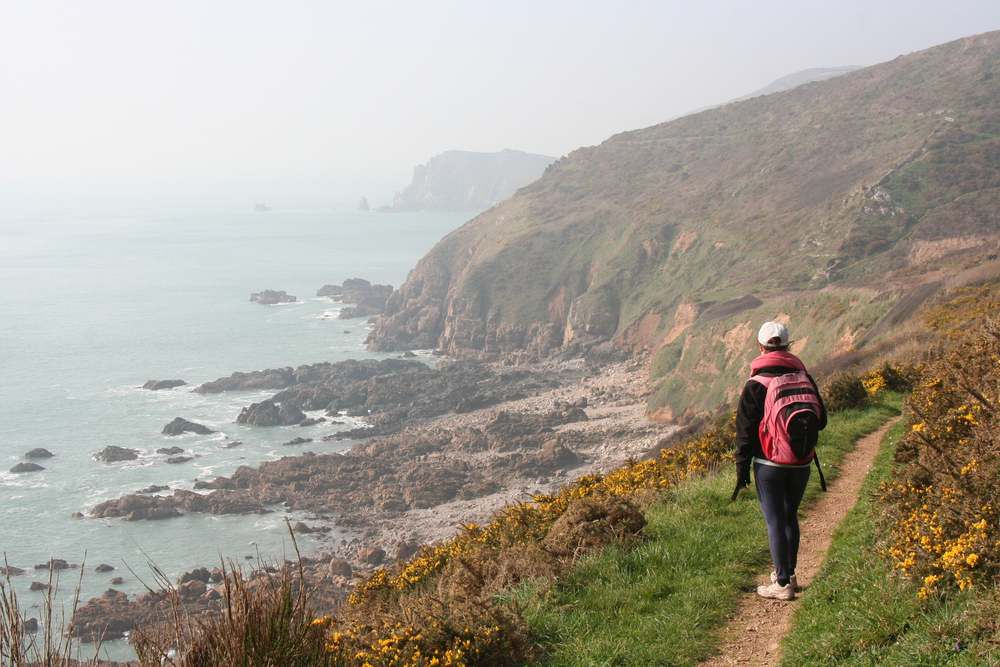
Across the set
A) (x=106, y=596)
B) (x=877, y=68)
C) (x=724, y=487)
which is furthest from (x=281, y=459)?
(x=877, y=68)

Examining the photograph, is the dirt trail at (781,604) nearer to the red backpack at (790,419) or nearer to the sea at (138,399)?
the red backpack at (790,419)

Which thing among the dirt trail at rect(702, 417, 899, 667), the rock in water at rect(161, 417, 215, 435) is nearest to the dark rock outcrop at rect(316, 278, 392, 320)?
the rock in water at rect(161, 417, 215, 435)

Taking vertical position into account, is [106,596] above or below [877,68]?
below

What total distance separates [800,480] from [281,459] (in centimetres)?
4655

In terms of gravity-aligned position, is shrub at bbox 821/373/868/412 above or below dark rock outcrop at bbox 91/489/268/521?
above

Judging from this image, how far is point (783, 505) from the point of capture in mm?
5574

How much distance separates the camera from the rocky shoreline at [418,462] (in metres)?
35.4

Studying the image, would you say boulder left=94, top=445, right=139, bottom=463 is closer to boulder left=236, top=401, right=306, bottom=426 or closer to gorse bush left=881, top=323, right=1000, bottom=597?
boulder left=236, top=401, right=306, bottom=426

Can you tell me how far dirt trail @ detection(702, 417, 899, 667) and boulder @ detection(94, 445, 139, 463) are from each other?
174 ft

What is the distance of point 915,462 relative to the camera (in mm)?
6020

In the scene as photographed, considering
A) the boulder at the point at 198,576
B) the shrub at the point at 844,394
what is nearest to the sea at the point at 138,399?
the boulder at the point at 198,576

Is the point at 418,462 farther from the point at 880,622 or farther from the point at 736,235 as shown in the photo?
the point at 880,622

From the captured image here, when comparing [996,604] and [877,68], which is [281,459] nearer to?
[996,604]

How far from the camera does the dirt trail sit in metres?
4.89
